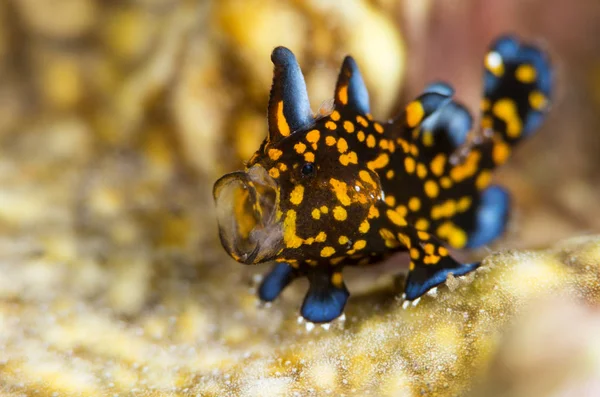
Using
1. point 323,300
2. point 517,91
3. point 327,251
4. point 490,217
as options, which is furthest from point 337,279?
point 517,91

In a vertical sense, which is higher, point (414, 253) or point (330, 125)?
point (330, 125)

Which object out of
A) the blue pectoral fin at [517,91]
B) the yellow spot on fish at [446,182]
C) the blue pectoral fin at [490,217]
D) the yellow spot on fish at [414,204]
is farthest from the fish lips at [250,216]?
the blue pectoral fin at [517,91]

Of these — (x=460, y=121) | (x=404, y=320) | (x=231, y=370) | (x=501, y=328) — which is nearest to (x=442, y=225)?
(x=460, y=121)

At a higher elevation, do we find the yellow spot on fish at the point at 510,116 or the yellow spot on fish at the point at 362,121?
the yellow spot on fish at the point at 362,121

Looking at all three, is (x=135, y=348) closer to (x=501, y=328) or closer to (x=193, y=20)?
(x=501, y=328)

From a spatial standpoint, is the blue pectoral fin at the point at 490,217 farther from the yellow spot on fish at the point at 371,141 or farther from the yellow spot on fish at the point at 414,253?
the yellow spot on fish at the point at 371,141

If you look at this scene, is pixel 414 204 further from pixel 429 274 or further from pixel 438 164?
pixel 429 274
